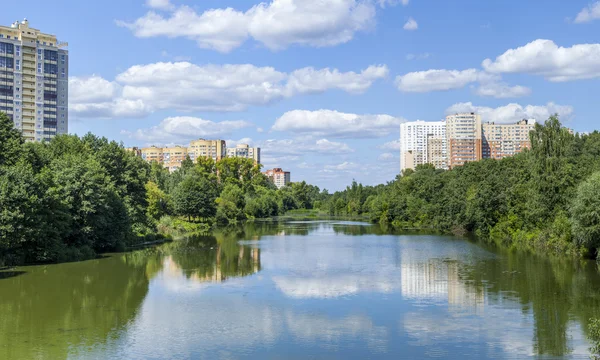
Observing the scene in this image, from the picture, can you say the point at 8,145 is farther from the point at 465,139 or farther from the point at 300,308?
the point at 465,139

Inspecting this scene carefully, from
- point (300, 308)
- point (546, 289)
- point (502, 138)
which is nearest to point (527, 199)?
point (546, 289)

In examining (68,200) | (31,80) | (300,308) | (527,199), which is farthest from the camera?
(31,80)

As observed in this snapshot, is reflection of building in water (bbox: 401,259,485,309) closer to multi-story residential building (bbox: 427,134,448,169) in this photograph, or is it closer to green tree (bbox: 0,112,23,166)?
green tree (bbox: 0,112,23,166)

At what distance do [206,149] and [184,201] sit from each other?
100 m

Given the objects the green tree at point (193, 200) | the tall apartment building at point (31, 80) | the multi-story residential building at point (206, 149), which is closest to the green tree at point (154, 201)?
the green tree at point (193, 200)

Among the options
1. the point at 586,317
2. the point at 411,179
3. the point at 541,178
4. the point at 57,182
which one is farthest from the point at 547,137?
the point at 411,179

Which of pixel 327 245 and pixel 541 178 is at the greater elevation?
pixel 541 178

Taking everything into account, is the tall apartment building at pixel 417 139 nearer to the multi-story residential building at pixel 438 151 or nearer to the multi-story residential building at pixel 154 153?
the multi-story residential building at pixel 438 151

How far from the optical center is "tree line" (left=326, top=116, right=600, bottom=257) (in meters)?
38.5

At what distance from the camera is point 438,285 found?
29109 millimetres

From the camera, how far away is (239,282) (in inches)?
1199

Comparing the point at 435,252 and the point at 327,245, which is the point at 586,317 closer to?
the point at 435,252

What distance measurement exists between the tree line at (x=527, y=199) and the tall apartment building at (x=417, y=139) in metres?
77.9

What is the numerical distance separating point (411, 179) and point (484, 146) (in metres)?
60.5
